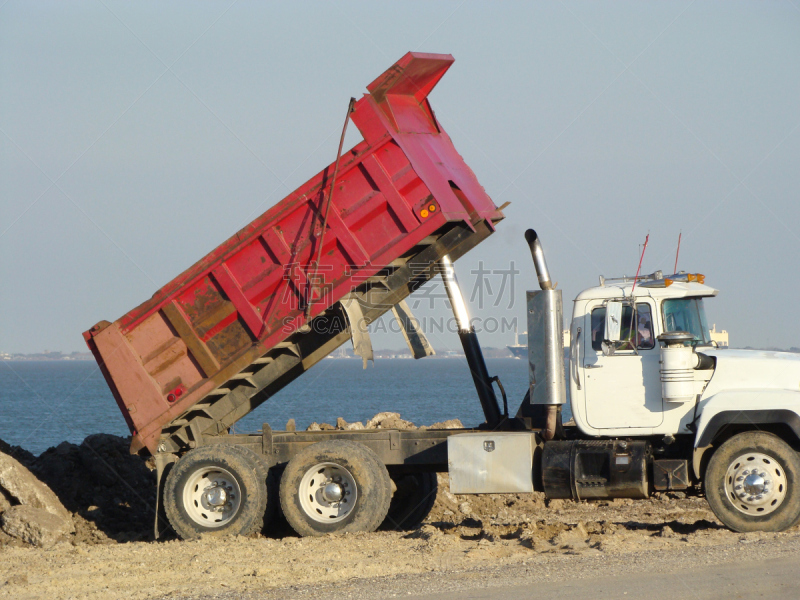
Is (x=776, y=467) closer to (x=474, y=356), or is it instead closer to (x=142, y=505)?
(x=474, y=356)

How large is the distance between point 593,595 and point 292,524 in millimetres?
3875

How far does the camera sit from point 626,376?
8609mm

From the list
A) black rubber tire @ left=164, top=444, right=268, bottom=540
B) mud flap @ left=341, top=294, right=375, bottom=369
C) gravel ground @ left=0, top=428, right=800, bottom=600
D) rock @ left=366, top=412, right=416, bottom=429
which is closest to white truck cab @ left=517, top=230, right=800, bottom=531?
gravel ground @ left=0, top=428, right=800, bottom=600

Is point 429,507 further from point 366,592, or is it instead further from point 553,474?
point 366,592

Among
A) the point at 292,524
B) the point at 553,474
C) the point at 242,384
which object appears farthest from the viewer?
the point at 242,384

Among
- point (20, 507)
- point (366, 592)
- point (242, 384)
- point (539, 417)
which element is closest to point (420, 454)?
point (539, 417)

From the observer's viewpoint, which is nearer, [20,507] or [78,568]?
[78,568]

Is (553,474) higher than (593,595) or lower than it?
higher

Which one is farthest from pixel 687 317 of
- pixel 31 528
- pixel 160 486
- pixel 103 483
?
pixel 103 483

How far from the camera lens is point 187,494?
9438 mm

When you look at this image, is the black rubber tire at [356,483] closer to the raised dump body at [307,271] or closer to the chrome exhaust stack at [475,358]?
the raised dump body at [307,271]

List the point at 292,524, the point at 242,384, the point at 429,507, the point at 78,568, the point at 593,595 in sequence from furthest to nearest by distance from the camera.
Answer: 1. the point at 429,507
2. the point at 242,384
3. the point at 292,524
4. the point at 78,568
5. the point at 593,595

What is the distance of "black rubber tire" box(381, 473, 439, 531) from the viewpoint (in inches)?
421

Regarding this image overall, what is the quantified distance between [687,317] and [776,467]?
1656 mm
